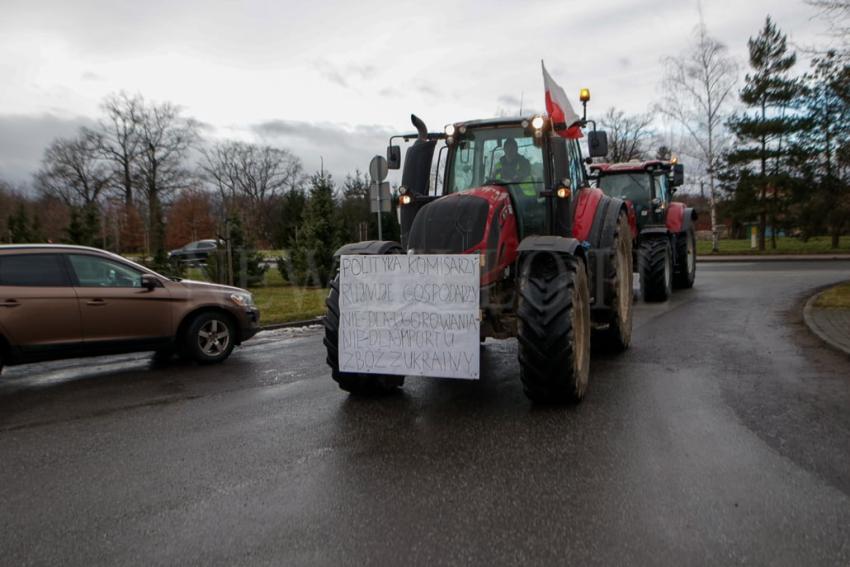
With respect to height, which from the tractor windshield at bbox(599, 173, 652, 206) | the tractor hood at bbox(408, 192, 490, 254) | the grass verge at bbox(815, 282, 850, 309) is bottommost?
the grass verge at bbox(815, 282, 850, 309)

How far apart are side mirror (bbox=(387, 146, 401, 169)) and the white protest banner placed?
1.67m

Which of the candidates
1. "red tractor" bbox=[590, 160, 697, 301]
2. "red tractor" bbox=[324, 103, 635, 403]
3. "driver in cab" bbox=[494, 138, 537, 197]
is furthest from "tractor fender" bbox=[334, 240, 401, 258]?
"red tractor" bbox=[590, 160, 697, 301]

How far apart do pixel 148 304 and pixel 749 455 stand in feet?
22.7

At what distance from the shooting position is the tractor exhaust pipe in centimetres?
694

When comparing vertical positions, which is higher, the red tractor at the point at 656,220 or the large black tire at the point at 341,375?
the red tractor at the point at 656,220

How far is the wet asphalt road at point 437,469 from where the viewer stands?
131 inches

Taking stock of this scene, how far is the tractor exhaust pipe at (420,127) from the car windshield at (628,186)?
8654mm

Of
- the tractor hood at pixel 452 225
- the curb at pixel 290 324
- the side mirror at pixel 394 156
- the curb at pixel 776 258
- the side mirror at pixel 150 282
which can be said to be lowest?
the curb at pixel 290 324

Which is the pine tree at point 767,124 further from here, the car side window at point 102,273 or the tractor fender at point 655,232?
the car side window at point 102,273

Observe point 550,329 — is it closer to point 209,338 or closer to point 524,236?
point 524,236

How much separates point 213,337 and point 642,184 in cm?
1026

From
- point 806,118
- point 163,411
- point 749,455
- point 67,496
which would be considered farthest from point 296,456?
point 806,118

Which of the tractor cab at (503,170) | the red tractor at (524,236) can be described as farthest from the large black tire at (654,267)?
the tractor cab at (503,170)

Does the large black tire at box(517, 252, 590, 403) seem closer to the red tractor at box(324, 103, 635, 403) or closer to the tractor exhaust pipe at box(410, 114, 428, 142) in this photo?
the red tractor at box(324, 103, 635, 403)
